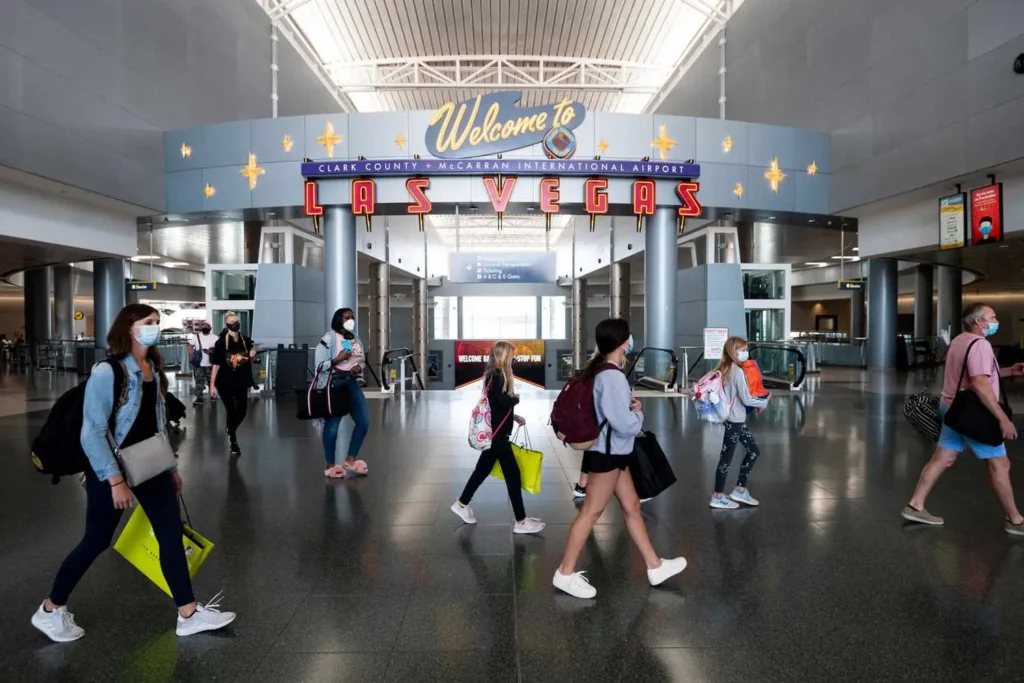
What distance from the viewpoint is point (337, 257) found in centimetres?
1633

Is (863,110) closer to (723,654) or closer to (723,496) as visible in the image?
(723,496)

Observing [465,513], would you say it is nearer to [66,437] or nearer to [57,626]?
[57,626]

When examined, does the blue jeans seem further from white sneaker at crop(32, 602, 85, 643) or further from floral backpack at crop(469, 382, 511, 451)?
white sneaker at crop(32, 602, 85, 643)

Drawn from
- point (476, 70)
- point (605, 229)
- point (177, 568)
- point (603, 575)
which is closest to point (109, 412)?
point (177, 568)

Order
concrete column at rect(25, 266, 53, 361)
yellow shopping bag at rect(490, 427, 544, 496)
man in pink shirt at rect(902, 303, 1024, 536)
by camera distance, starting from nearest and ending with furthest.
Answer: man in pink shirt at rect(902, 303, 1024, 536) → yellow shopping bag at rect(490, 427, 544, 496) → concrete column at rect(25, 266, 53, 361)

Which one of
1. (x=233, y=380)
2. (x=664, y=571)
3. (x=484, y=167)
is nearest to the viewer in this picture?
(x=664, y=571)

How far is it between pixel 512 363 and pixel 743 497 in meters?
7.56

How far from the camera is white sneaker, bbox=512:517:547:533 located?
4871 millimetres

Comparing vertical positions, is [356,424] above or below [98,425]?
below

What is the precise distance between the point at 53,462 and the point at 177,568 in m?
0.77

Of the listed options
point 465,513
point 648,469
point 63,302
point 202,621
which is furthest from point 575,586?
point 63,302

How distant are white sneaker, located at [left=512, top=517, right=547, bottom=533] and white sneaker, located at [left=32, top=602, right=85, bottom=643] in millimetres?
2759

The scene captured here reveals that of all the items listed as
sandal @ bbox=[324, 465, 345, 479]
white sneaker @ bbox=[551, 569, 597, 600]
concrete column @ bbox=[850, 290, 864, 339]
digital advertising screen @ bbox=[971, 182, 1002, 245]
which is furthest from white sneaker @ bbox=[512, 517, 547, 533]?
concrete column @ bbox=[850, 290, 864, 339]

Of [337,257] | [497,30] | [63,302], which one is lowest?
[63,302]
